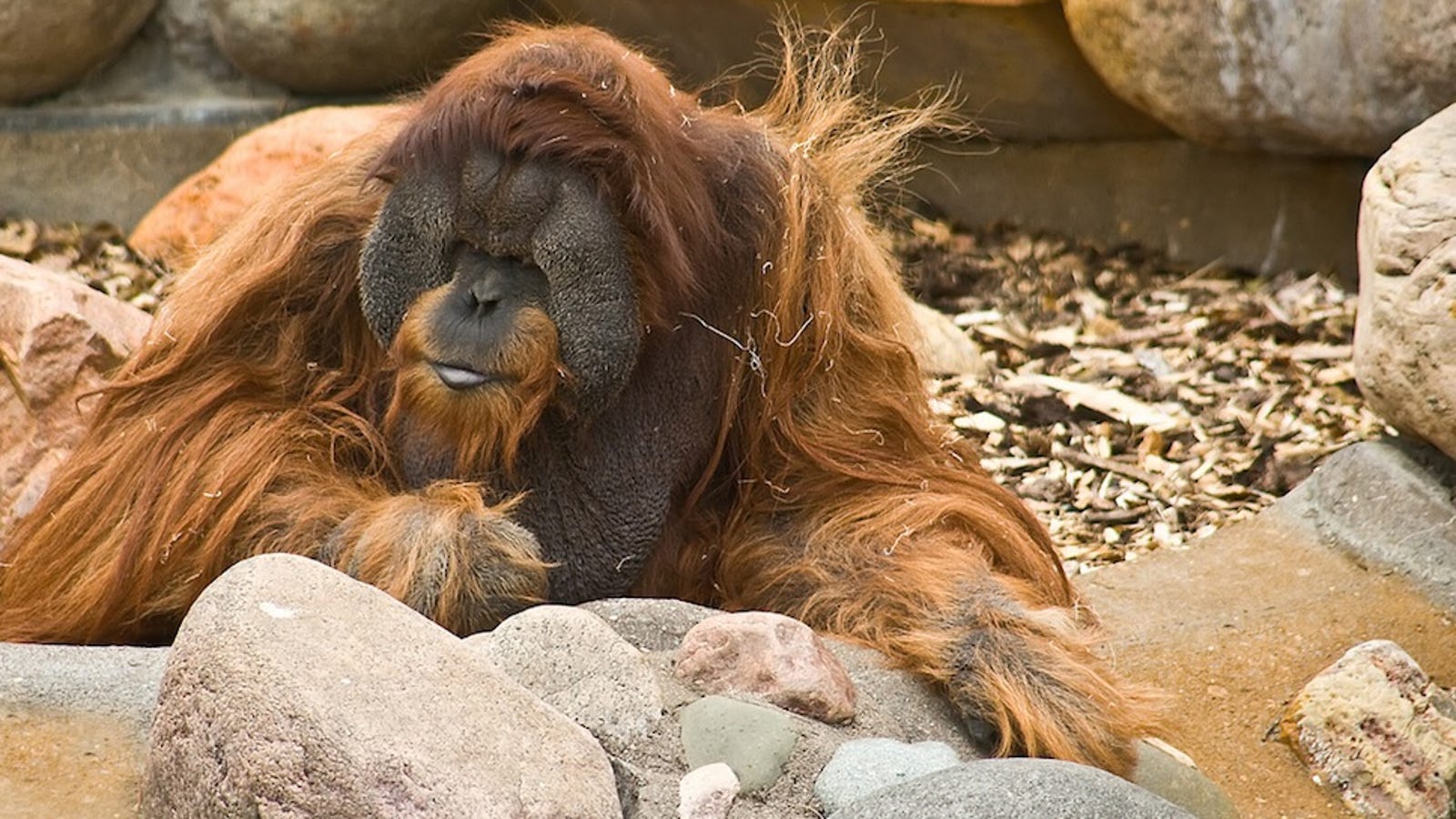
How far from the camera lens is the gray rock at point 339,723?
204 cm

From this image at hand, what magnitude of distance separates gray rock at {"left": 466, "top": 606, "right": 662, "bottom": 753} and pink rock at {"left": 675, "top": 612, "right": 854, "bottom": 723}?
8 centimetres

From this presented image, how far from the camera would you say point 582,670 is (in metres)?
2.49

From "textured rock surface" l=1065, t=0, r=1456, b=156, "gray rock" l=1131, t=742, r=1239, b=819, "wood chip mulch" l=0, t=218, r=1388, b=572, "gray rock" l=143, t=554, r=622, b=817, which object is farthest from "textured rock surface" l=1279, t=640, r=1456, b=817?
"textured rock surface" l=1065, t=0, r=1456, b=156

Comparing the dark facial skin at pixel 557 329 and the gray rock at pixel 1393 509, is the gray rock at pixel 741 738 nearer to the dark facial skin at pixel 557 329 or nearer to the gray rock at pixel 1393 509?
the dark facial skin at pixel 557 329

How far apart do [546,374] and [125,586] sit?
28.1 inches

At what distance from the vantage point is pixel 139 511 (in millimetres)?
2963

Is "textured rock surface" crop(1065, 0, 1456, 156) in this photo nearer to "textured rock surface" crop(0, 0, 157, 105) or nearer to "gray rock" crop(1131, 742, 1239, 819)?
"gray rock" crop(1131, 742, 1239, 819)

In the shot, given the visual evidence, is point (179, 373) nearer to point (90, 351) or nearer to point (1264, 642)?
point (90, 351)

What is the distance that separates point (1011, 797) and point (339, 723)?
731mm

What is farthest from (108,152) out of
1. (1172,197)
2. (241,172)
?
(1172,197)

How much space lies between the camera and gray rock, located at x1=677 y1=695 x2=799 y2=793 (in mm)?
2408

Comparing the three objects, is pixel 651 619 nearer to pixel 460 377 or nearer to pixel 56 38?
pixel 460 377

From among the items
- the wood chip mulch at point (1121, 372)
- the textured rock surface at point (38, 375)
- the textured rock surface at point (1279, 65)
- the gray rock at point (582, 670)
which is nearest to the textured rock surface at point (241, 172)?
the wood chip mulch at point (1121, 372)

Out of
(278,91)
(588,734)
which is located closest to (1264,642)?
(588,734)
